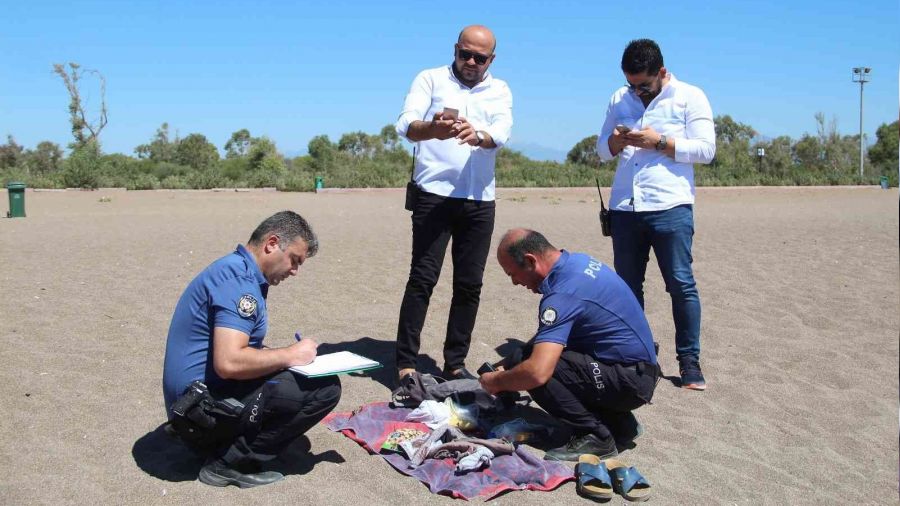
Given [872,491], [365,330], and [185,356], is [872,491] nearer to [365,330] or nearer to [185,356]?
[185,356]

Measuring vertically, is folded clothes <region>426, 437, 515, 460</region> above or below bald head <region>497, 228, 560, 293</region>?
below

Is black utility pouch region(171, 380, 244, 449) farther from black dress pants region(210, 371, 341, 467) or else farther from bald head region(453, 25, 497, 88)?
bald head region(453, 25, 497, 88)

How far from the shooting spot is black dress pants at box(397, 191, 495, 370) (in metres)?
5.31

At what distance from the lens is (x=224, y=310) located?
3.74 meters

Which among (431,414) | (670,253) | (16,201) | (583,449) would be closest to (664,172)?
(670,253)

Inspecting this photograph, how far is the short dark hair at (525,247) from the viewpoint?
168 inches

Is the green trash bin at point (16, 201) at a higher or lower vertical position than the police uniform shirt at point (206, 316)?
higher

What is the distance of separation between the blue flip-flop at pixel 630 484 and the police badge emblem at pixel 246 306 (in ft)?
5.88

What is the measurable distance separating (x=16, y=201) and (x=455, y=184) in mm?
13844

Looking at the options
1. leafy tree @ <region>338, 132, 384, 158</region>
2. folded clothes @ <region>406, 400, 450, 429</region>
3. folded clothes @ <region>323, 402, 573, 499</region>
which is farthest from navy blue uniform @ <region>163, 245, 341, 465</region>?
leafy tree @ <region>338, 132, 384, 158</region>

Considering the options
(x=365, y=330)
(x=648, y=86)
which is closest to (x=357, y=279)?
(x=365, y=330)

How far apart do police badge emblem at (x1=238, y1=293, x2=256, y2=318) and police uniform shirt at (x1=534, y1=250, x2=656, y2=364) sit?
133 centimetres

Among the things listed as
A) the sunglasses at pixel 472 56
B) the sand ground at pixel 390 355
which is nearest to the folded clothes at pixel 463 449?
the sand ground at pixel 390 355

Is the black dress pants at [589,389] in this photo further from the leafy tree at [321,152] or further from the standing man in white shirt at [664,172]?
the leafy tree at [321,152]
